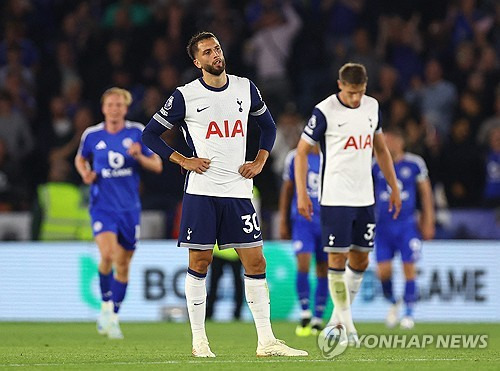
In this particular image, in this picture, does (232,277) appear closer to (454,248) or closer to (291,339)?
(454,248)

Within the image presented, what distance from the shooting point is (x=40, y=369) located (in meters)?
8.63

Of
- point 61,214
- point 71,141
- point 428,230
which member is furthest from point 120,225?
point 71,141

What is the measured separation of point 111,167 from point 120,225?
2.10 feet

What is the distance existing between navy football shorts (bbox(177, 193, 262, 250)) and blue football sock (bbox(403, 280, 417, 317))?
20.6 feet

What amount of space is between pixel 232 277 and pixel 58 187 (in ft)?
9.73

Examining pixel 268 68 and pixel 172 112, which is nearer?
pixel 172 112

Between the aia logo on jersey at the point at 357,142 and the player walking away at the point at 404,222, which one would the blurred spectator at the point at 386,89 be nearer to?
the player walking away at the point at 404,222

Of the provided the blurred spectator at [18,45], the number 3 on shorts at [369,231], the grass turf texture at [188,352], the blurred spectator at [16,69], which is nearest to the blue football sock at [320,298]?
the grass turf texture at [188,352]

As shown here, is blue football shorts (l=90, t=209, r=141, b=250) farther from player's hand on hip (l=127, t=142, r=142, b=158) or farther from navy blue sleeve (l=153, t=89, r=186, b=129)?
navy blue sleeve (l=153, t=89, r=186, b=129)

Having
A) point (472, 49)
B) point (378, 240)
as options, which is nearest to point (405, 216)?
point (378, 240)

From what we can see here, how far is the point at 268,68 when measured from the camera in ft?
66.8

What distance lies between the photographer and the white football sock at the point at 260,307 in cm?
943

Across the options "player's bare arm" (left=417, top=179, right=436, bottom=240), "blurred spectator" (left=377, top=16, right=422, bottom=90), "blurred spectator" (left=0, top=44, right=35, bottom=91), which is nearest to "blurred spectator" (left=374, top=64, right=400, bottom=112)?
"blurred spectator" (left=377, top=16, right=422, bottom=90)

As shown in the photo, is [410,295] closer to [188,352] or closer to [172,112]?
[188,352]
